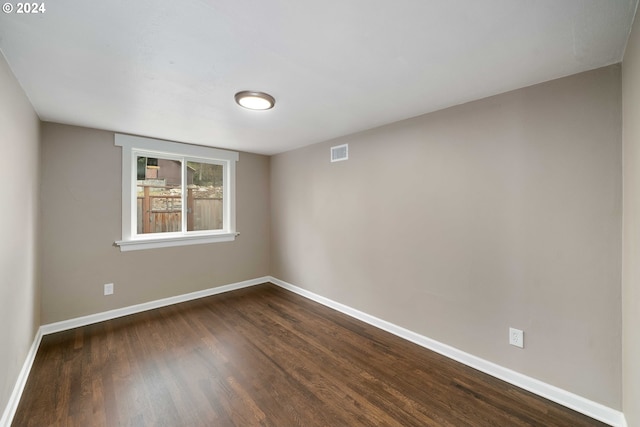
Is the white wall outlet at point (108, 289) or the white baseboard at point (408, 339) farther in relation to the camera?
the white wall outlet at point (108, 289)

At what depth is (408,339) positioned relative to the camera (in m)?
2.59

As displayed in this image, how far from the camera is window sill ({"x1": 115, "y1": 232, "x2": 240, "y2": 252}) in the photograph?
314 cm

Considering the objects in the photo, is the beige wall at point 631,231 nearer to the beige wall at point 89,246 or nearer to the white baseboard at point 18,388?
the white baseboard at point 18,388

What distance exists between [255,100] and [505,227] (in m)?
2.18

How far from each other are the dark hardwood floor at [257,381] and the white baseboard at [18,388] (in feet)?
0.14

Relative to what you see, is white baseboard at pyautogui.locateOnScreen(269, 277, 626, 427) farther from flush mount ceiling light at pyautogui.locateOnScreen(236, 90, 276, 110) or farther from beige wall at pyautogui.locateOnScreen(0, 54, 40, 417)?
beige wall at pyautogui.locateOnScreen(0, 54, 40, 417)

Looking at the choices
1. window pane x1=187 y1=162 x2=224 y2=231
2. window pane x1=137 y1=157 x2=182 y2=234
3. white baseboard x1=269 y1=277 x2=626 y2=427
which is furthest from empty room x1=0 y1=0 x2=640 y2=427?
window pane x1=187 y1=162 x2=224 y2=231

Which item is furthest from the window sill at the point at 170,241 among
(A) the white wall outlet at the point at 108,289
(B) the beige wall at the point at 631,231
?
(B) the beige wall at the point at 631,231

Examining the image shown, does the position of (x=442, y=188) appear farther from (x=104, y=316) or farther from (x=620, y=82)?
(x=104, y=316)

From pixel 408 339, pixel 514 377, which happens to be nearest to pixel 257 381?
pixel 408 339

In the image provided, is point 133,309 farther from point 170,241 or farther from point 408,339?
point 408,339

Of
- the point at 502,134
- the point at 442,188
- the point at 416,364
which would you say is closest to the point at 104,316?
the point at 416,364

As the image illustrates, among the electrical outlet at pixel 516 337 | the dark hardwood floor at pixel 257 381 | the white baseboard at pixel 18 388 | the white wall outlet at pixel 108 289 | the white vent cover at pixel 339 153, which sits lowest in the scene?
the dark hardwood floor at pixel 257 381

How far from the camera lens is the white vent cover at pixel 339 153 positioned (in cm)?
318
